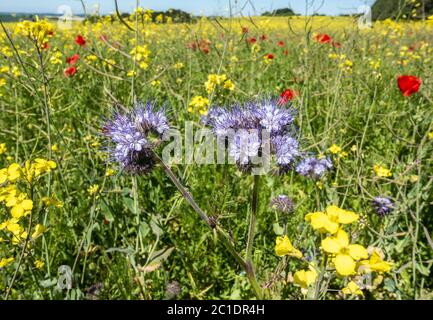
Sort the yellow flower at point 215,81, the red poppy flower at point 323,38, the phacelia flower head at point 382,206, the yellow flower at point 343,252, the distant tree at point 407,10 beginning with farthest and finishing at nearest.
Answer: the red poppy flower at point 323,38 < the distant tree at point 407,10 < the yellow flower at point 215,81 < the phacelia flower head at point 382,206 < the yellow flower at point 343,252

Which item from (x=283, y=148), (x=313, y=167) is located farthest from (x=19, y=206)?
(x=313, y=167)

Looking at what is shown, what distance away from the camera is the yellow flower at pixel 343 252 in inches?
27.6

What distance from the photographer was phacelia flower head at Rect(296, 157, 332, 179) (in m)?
1.70

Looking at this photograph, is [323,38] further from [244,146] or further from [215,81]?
[244,146]

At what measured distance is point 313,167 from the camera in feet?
5.64

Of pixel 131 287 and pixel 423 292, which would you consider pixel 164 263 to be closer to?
pixel 131 287

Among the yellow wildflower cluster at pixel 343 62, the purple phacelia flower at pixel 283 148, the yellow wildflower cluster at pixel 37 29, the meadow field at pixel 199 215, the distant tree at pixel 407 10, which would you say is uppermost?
the distant tree at pixel 407 10

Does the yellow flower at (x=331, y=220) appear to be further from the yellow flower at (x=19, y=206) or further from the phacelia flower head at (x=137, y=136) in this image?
the yellow flower at (x=19, y=206)

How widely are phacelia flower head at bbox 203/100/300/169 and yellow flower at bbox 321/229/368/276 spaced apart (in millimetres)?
313

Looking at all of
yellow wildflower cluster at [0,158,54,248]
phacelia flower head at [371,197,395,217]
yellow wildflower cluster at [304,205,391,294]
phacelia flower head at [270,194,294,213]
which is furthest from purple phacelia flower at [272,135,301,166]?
phacelia flower head at [371,197,395,217]

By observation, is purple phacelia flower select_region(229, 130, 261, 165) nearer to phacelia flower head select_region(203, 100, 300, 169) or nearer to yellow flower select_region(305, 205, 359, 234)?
phacelia flower head select_region(203, 100, 300, 169)

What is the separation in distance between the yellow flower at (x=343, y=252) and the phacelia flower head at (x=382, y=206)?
3.19 ft

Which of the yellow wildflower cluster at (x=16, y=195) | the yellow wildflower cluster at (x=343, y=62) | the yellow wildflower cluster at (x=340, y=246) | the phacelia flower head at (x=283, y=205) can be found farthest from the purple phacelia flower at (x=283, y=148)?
the yellow wildflower cluster at (x=343, y=62)
